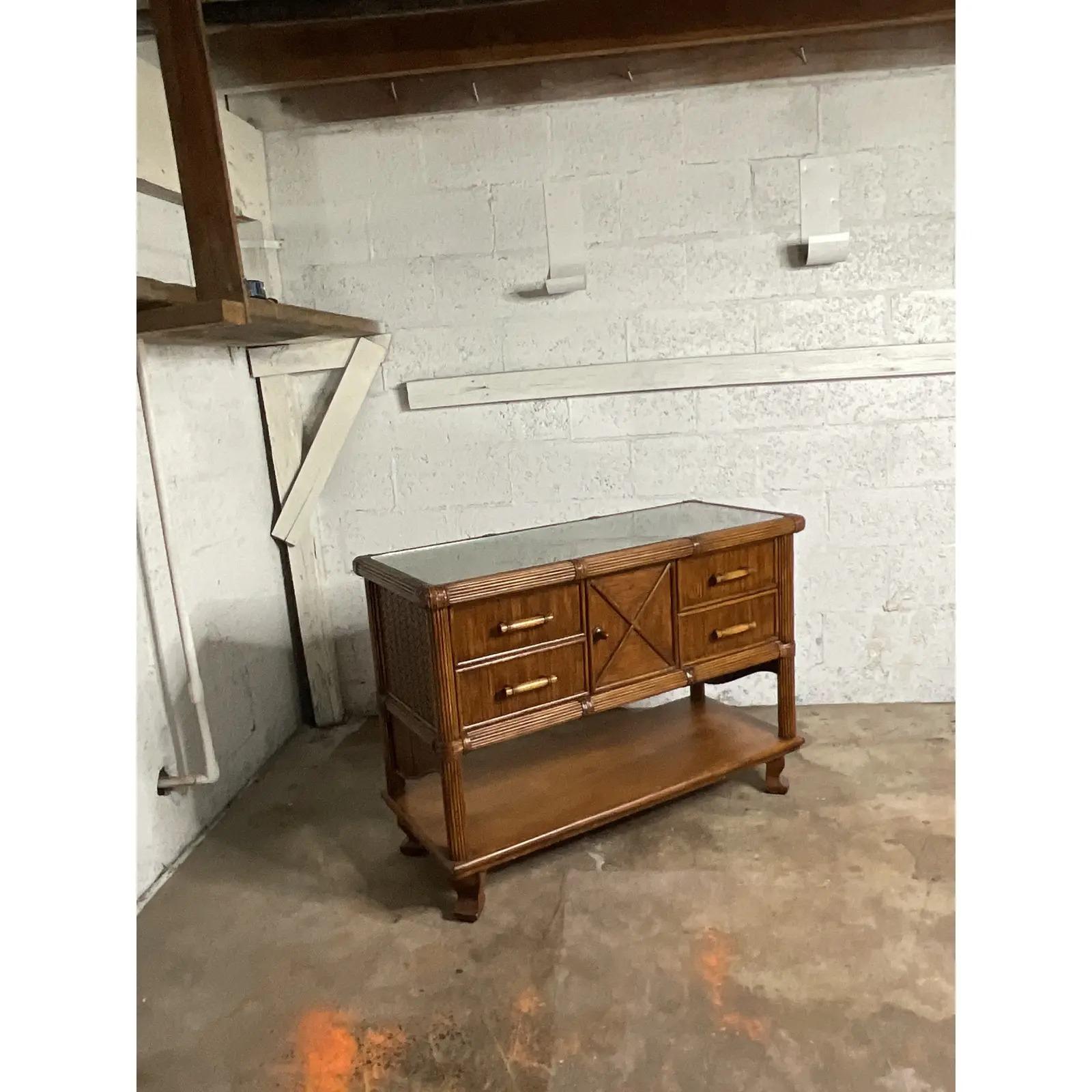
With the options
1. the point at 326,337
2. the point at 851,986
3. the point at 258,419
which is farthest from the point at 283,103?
the point at 851,986

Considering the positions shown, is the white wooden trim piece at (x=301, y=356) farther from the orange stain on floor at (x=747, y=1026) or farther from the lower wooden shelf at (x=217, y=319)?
the orange stain on floor at (x=747, y=1026)

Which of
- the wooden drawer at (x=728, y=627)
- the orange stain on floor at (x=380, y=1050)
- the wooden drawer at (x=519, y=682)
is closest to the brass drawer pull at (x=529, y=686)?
the wooden drawer at (x=519, y=682)

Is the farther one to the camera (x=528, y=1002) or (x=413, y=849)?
(x=413, y=849)

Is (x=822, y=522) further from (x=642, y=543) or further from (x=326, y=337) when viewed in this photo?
(x=326, y=337)

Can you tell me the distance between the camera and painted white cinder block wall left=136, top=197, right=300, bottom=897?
2.43 m

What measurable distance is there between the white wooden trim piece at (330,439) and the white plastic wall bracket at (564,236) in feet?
2.16

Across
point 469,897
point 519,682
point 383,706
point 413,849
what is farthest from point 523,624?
point 413,849

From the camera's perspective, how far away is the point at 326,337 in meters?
3.13

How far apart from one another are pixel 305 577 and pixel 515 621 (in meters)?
1.44

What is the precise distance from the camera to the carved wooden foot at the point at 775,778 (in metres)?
2.69

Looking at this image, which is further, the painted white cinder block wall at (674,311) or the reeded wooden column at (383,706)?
the painted white cinder block wall at (674,311)

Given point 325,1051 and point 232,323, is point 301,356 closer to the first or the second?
point 232,323

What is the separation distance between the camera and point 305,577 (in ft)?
10.9

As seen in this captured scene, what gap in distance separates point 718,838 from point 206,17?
2723 mm
